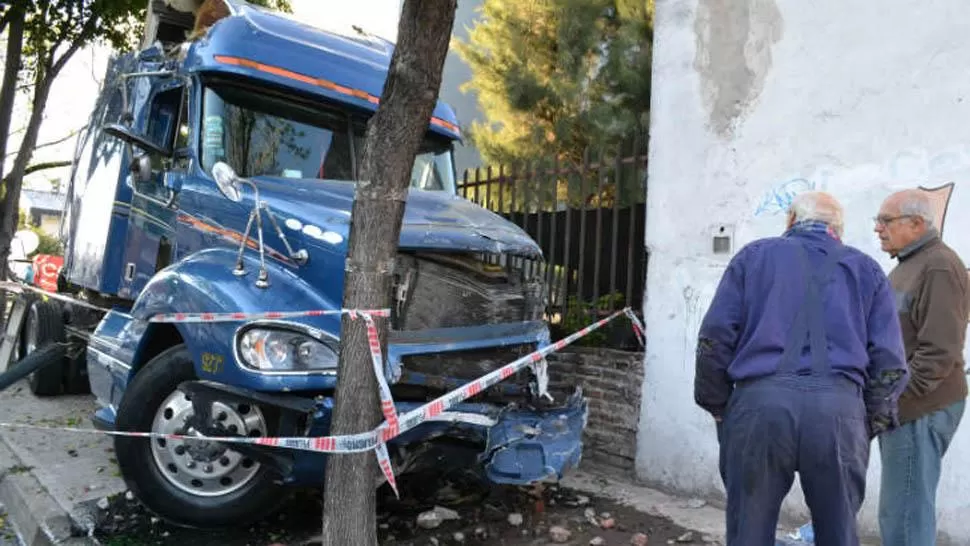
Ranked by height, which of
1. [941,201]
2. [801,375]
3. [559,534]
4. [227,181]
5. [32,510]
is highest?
[941,201]

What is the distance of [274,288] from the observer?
12.8 feet

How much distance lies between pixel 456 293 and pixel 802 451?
6.77ft

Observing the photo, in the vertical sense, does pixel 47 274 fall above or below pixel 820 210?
below

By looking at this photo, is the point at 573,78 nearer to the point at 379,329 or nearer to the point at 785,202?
the point at 785,202

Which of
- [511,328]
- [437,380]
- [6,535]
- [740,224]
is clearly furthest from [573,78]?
[6,535]

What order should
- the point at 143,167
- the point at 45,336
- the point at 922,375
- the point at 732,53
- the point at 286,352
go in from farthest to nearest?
the point at 45,336
the point at 732,53
the point at 143,167
the point at 286,352
the point at 922,375

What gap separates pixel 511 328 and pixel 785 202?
6.22 feet

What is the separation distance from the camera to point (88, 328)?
22.5 feet

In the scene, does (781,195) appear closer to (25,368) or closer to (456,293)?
(456,293)

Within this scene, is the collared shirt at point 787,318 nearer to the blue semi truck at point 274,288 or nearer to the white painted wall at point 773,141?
the blue semi truck at point 274,288

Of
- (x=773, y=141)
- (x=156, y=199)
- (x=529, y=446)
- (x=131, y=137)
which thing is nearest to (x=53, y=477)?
(x=156, y=199)

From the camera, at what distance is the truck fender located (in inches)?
148

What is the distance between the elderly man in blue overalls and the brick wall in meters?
2.74

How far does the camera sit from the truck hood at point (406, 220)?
4.00m
